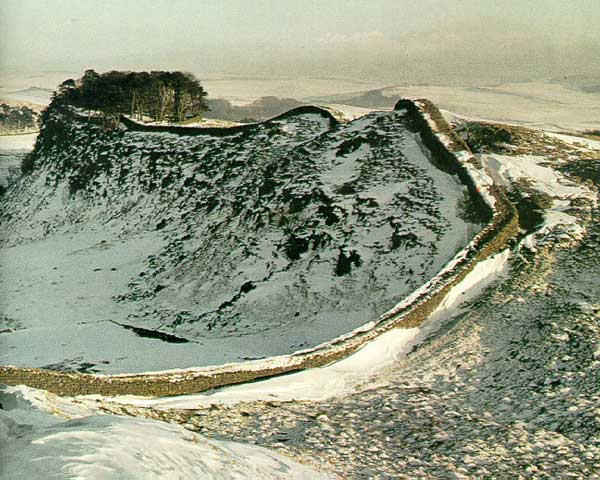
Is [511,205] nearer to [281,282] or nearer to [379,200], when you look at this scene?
[379,200]

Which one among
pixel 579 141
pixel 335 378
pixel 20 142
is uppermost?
pixel 579 141

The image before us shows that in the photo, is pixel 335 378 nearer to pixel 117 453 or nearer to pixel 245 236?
pixel 117 453

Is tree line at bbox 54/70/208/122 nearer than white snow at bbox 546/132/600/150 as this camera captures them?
No

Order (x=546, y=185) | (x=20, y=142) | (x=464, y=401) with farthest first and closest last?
(x=20, y=142), (x=546, y=185), (x=464, y=401)

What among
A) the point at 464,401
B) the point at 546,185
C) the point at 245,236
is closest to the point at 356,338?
the point at 464,401

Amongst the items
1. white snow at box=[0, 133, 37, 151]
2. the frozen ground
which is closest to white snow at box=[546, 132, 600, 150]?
the frozen ground

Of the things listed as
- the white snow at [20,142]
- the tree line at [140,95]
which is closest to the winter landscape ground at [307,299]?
the tree line at [140,95]

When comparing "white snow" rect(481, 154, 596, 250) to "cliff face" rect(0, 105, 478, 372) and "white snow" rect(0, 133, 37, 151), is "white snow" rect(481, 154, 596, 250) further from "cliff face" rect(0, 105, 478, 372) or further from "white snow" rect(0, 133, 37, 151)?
"white snow" rect(0, 133, 37, 151)

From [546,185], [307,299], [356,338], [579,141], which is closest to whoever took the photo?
[356,338]
